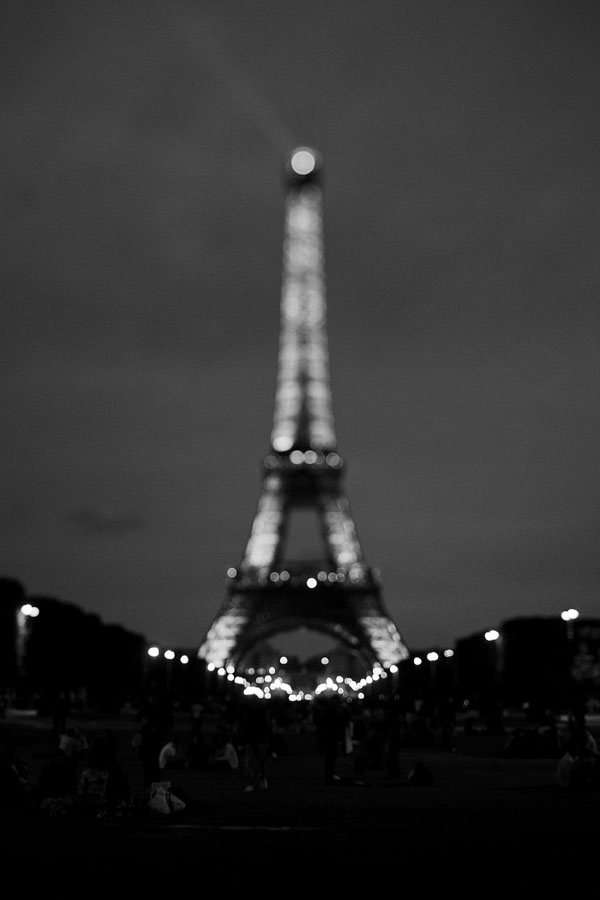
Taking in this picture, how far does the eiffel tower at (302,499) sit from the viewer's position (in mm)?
86750

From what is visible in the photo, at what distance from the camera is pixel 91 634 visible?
260 feet

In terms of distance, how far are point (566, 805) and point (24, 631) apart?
167ft

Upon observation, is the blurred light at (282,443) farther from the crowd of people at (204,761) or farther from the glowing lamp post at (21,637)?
the crowd of people at (204,761)

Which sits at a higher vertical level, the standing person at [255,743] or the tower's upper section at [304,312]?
the tower's upper section at [304,312]

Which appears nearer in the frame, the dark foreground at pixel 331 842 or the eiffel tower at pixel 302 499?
the dark foreground at pixel 331 842

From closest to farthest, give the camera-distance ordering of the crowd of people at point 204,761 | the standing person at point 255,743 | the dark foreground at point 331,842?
the dark foreground at point 331,842 → the crowd of people at point 204,761 → the standing person at point 255,743

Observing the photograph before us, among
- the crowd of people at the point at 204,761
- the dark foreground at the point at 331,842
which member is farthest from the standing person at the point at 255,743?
the dark foreground at the point at 331,842

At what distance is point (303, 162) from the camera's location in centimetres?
8988

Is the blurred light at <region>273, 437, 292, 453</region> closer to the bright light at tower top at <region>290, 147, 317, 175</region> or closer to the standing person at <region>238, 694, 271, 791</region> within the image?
the bright light at tower top at <region>290, 147, 317, 175</region>

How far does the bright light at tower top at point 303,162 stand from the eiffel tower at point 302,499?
0.20 ft

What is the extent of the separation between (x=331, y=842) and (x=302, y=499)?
242 feet

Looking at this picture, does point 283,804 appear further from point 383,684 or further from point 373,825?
point 383,684

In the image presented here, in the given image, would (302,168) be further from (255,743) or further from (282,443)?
(255,743)

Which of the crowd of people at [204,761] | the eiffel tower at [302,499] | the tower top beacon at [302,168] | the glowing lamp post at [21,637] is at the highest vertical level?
the tower top beacon at [302,168]
